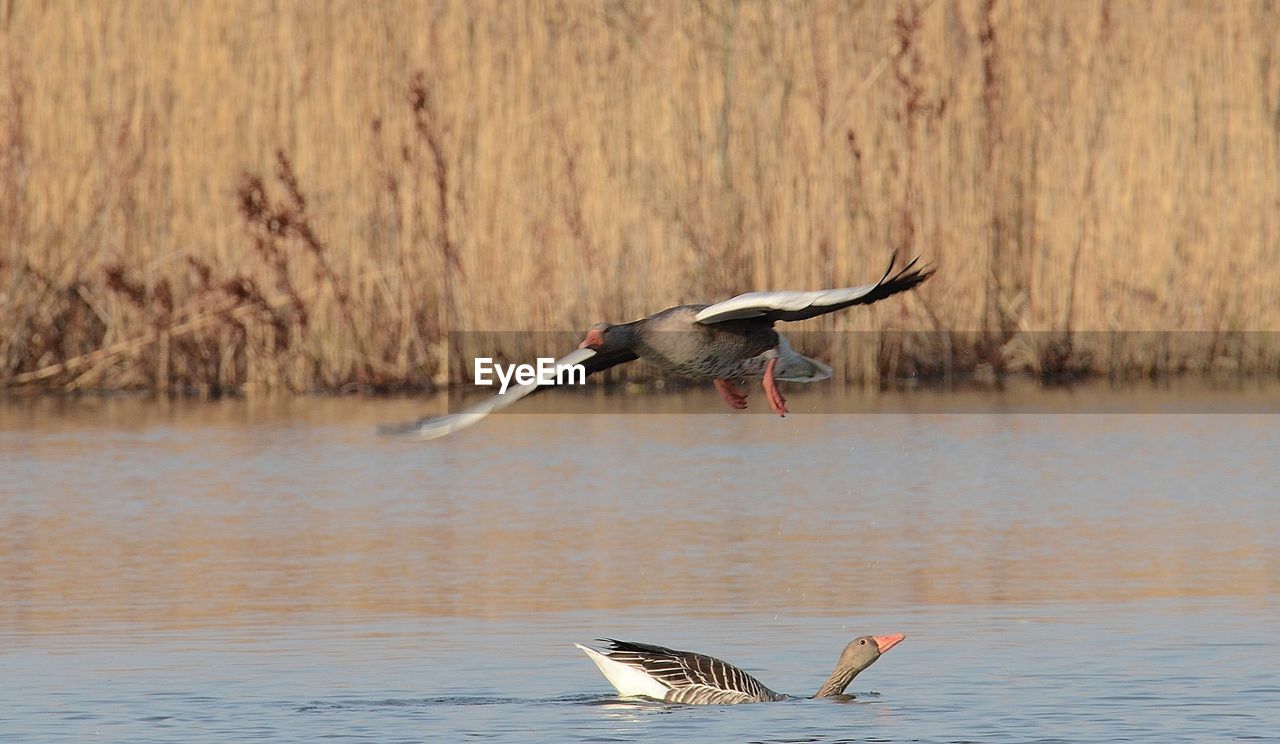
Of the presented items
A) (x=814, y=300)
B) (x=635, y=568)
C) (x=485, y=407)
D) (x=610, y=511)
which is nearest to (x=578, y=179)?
(x=610, y=511)

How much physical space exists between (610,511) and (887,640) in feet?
14.1

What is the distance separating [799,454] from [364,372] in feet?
12.8

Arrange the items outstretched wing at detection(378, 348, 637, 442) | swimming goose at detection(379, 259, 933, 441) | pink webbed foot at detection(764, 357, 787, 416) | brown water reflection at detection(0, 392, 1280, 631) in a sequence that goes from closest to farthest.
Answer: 1. outstretched wing at detection(378, 348, 637, 442)
2. pink webbed foot at detection(764, 357, 787, 416)
3. swimming goose at detection(379, 259, 933, 441)
4. brown water reflection at detection(0, 392, 1280, 631)

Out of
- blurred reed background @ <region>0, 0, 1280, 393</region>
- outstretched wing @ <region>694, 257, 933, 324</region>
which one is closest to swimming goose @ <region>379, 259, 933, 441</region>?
outstretched wing @ <region>694, 257, 933, 324</region>

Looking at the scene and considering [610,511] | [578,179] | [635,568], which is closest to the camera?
[635,568]

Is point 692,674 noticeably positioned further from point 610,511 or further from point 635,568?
point 610,511

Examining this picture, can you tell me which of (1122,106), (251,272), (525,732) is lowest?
(525,732)

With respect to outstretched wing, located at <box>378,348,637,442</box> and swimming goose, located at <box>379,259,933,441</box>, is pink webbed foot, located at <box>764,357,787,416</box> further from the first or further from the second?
outstretched wing, located at <box>378,348,637,442</box>

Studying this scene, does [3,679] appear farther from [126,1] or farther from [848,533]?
[126,1]

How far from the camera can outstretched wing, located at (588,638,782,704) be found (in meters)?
7.98

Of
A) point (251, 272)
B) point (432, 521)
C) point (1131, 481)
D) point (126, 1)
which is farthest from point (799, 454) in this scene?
point (126, 1)

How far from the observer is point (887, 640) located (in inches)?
329

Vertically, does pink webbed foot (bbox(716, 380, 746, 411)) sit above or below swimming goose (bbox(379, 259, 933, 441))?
below

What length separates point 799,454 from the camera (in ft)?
49.3
